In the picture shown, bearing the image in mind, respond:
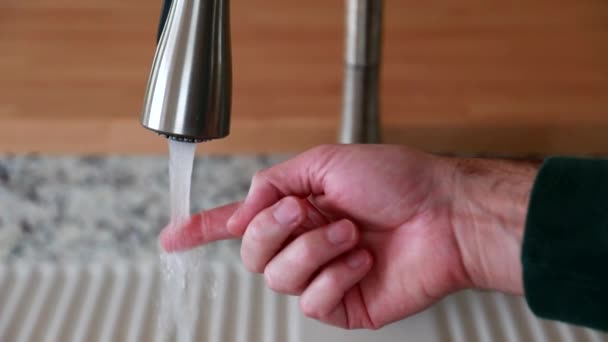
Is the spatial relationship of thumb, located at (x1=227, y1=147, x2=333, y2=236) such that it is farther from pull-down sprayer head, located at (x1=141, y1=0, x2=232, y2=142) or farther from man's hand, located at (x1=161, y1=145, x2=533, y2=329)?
pull-down sprayer head, located at (x1=141, y1=0, x2=232, y2=142)

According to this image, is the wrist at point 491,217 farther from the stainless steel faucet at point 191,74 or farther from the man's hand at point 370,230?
the stainless steel faucet at point 191,74

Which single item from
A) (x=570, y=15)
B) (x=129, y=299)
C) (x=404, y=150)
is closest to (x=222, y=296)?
(x=129, y=299)

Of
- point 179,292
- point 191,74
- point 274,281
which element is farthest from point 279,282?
point 191,74

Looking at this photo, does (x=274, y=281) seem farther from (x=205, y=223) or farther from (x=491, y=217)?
(x=491, y=217)

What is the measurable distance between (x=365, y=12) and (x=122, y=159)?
255mm

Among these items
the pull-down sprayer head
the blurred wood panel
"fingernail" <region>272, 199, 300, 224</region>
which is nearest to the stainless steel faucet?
the pull-down sprayer head

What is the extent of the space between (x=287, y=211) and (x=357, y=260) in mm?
76

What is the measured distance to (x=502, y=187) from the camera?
554 millimetres

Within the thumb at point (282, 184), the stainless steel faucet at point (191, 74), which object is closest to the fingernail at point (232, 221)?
the thumb at point (282, 184)

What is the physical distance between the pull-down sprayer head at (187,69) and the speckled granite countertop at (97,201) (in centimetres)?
23

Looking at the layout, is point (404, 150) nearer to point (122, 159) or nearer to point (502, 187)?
point (502, 187)

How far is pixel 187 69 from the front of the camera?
40cm

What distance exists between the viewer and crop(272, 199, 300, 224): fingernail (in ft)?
1.68

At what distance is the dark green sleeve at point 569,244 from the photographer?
472 millimetres
